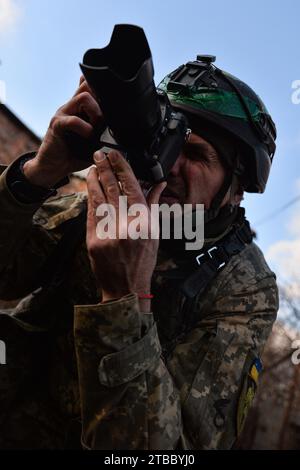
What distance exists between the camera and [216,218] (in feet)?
6.59

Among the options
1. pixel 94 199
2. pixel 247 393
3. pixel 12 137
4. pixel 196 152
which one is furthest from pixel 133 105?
pixel 12 137

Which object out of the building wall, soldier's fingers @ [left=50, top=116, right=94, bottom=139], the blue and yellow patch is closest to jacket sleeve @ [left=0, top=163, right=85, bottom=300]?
soldier's fingers @ [left=50, top=116, right=94, bottom=139]

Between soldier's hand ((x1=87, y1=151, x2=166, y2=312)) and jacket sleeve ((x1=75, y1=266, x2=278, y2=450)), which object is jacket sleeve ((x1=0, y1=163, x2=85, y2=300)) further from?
jacket sleeve ((x1=75, y1=266, x2=278, y2=450))

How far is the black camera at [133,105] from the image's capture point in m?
1.16

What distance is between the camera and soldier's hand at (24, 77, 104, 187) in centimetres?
148

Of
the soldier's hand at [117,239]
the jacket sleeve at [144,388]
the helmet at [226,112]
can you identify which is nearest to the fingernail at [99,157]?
the soldier's hand at [117,239]

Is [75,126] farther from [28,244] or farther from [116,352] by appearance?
[116,352]

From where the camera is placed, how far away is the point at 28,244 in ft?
6.20

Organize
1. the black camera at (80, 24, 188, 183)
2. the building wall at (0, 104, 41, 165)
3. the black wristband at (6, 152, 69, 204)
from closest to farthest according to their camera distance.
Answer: the black camera at (80, 24, 188, 183) → the black wristband at (6, 152, 69, 204) → the building wall at (0, 104, 41, 165)

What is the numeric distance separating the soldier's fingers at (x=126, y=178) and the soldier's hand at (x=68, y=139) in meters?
0.25

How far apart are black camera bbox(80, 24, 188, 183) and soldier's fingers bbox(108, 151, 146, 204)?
0.09m

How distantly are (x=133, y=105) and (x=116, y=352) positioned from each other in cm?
70

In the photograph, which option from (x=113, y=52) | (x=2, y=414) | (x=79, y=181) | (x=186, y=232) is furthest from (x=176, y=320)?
(x=79, y=181)
